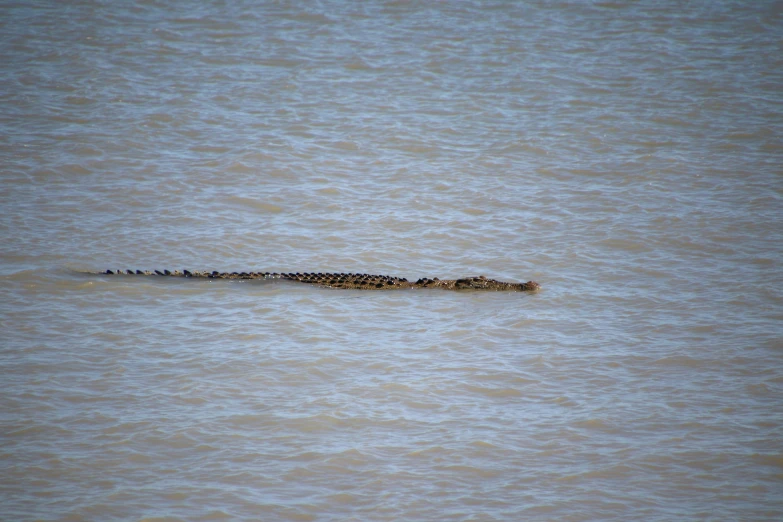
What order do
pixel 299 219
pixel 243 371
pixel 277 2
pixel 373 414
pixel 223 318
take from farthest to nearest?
pixel 277 2, pixel 299 219, pixel 223 318, pixel 243 371, pixel 373 414

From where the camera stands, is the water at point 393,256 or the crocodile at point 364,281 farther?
the crocodile at point 364,281

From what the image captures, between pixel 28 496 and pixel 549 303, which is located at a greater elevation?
pixel 549 303

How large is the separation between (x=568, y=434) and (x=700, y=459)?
0.96 metres

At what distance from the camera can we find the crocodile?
8.80 meters

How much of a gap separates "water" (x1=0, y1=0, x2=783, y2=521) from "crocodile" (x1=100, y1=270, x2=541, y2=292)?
185 millimetres

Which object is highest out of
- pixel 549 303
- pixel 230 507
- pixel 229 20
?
pixel 229 20

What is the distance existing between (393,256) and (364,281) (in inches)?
45.2

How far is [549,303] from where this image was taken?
842cm

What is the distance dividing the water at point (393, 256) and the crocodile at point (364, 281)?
18 centimetres

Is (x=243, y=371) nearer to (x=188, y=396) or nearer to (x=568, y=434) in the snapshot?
(x=188, y=396)

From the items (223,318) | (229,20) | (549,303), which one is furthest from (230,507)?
(229,20)

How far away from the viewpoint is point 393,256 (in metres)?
9.88

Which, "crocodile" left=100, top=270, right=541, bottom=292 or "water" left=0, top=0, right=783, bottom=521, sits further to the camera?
"crocodile" left=100, top=270, right=541, bottom=292

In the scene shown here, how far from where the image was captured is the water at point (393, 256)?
5.47 m
